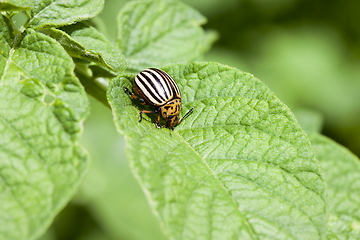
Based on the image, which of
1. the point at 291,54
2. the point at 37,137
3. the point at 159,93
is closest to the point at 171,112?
the point at 159,93

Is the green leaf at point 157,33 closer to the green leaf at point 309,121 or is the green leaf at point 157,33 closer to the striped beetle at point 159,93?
the striped beetle at point 159,93

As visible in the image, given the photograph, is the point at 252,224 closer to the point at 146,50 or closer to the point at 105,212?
the point at 146,50

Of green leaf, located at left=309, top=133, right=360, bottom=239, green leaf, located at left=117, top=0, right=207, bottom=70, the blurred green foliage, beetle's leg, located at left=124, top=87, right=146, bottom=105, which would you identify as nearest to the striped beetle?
beetle's leg, located at left=124, top=87, right=146, bottom=105

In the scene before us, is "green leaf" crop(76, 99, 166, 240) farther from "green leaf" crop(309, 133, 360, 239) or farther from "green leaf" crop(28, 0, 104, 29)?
"green leaf" crop(28, 0, 104, 29)

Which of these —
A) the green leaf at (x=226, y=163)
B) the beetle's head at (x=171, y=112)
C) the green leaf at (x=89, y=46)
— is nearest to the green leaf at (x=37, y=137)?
the green leaf at (x=89, y=46)

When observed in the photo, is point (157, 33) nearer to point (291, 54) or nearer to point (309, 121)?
point (309, 121)

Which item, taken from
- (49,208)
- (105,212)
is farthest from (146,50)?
(105,212)
